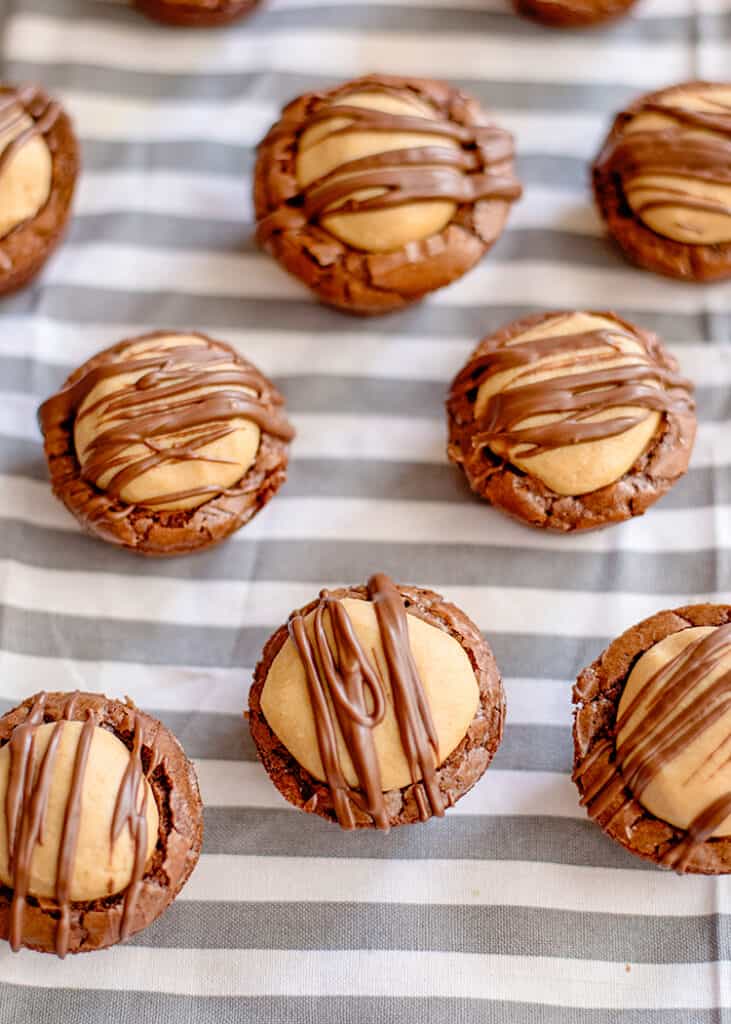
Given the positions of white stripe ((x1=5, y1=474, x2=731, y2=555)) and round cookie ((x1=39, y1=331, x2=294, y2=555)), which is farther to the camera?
white stripe ((x1=5, y1=474, x2=731, y2=555))

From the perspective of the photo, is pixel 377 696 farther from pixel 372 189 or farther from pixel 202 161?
pixel 202 161

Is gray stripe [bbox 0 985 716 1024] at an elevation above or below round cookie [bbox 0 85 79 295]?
below

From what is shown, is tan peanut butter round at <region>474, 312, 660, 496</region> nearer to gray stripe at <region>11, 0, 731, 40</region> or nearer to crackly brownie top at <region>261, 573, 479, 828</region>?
crackly brownie top at <region>261, 573, 479, 828</region>

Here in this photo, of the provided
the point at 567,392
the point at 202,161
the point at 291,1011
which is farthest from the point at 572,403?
the point at 291,1011

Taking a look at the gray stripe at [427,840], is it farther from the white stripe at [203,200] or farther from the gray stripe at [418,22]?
the gray stripe at [418,22]

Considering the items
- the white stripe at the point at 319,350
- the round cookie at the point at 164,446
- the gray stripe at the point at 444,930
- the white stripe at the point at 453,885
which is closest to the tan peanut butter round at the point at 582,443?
the white stripe at the point at 319,350

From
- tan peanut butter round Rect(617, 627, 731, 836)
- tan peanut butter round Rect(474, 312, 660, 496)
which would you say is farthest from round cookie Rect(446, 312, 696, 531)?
tan peanut butter round Rect(617, 627, 731, 836)

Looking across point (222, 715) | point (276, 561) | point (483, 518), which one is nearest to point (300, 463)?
point (276, 561)
